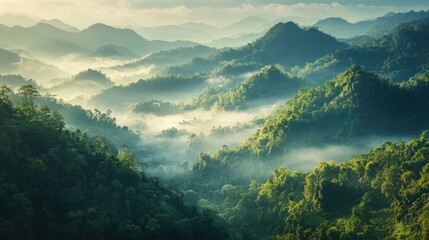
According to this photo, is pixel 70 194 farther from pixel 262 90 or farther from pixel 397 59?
pixel 397 59

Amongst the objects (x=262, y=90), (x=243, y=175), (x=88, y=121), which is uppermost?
(x=262, y=90)

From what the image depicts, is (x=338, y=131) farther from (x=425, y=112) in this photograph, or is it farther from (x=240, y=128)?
(x=240, y=128)

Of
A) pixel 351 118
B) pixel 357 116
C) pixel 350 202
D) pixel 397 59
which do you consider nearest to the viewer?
pixel 350 202

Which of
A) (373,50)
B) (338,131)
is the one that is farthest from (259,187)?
(373,50)

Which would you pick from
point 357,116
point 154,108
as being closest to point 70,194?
point 357,116

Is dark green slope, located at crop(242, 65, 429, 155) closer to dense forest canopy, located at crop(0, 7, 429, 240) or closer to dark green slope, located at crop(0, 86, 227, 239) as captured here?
dense forest canopy, located at crop(0, 7, 429, 240)

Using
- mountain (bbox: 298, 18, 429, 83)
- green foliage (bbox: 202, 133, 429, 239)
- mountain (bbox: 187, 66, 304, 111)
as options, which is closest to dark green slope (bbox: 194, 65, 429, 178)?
green foliage (bbox: 202, 133, 429, 239)
